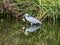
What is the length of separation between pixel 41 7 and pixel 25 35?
206 centimetres

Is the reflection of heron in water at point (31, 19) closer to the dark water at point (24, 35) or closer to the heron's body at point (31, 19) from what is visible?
the heron's body at point (31, 19)

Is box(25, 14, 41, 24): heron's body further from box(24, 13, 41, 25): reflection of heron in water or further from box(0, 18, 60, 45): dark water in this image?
box(0, 18, 60, 45): dark water

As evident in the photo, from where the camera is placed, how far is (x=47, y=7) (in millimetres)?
7582

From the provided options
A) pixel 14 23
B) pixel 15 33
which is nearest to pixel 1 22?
pixel 14 23

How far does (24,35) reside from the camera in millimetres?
5723

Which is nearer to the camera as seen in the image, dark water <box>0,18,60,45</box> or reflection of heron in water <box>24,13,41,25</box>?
dark water <box>0,18,60,45</box>

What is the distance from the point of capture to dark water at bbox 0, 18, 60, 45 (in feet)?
16.9

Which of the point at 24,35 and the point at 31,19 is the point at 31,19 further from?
the point at 24,35

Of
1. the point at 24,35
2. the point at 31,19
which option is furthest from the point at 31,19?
the point at 24,35

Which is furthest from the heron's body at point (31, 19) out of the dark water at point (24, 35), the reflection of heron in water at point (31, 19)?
the dark water at point (24, 35)

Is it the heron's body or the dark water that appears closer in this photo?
the dark water

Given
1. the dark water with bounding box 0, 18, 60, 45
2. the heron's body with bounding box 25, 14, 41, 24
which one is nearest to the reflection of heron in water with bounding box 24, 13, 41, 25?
the heron's body with bounding box 25, 14, 41, 24

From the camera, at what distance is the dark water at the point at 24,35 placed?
203 inches

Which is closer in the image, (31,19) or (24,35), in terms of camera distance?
(24,35)
